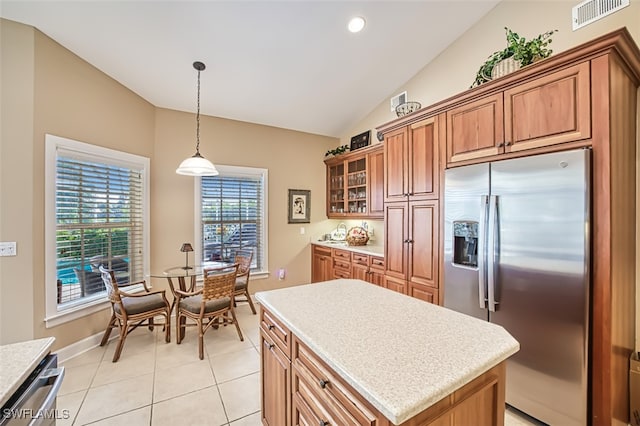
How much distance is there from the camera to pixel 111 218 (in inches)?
129

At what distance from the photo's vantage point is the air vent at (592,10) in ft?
6.36

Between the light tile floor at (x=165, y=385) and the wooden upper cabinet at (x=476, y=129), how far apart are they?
203 cm

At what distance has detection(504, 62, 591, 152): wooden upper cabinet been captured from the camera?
1675 mm

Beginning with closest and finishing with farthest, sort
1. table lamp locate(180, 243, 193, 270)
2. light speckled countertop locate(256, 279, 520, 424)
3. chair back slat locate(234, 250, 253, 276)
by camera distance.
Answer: light speckled countertop locate(256, 279, 520, 424) < table lamp locate(180, 243, 193, 270) < chair back slat locate(234, 250, 253, 276)

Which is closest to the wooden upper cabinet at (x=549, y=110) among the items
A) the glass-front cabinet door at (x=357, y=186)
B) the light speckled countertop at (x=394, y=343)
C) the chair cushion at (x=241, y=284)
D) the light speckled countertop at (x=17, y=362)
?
the light speckled countertop at (x=394, y=343)

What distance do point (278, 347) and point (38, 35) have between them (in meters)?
3.44

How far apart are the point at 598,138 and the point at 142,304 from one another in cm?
406

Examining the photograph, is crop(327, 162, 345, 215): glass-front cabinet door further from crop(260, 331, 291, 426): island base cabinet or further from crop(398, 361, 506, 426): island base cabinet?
crop(398, 361, 506, 426): island base cabinet

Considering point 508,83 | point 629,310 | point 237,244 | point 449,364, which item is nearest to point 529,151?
point 508,83

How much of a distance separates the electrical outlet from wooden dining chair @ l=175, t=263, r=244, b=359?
4.58 ft

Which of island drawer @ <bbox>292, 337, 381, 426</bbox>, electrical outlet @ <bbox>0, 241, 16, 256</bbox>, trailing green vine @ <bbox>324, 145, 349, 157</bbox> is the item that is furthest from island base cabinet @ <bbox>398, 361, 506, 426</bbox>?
trailing green vine @ <bbox>324, 145, 349, 157</bbox>

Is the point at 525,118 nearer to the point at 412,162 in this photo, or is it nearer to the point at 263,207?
the point at 412,162

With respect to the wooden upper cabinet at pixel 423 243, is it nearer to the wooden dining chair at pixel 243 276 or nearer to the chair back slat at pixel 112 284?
the wooden dining chair at pixel 243 276

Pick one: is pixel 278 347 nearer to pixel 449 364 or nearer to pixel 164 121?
pixel 449 364
